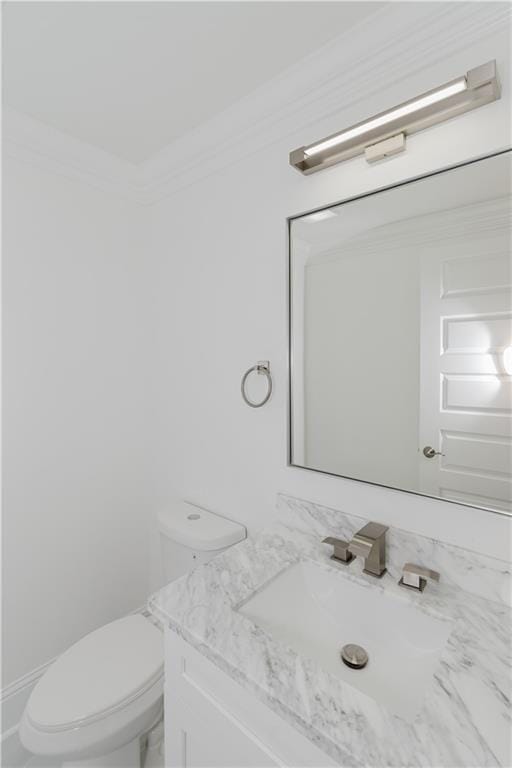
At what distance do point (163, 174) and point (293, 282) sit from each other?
3.14 feet

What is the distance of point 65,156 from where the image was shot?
1655mm

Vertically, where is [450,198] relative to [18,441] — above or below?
above

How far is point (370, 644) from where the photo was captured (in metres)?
0.95

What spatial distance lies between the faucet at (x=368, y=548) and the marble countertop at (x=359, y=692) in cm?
3

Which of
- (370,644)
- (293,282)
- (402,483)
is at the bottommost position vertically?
(370,644)

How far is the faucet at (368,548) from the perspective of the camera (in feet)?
3.32

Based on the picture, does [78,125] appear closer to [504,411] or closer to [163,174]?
[163,174]

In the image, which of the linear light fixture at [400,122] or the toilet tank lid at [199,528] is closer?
the linear light fixture at [400,122]

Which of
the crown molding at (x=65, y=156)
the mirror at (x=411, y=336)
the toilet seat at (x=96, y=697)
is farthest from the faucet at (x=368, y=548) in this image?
the crown molding at (x=65, y=156)

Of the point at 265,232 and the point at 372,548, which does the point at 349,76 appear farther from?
the point at 372,548

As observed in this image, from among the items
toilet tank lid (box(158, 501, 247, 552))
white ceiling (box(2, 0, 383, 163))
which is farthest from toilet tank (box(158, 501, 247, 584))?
white ceiling (box(2, 0, 383, 163))

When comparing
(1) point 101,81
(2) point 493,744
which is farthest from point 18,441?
(2) point 493,744

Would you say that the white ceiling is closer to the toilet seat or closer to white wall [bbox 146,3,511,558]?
white wall [bbox 146,3,511,558]

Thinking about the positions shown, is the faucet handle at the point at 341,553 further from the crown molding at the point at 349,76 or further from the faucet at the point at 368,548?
the crown molding at the point at 349,76
